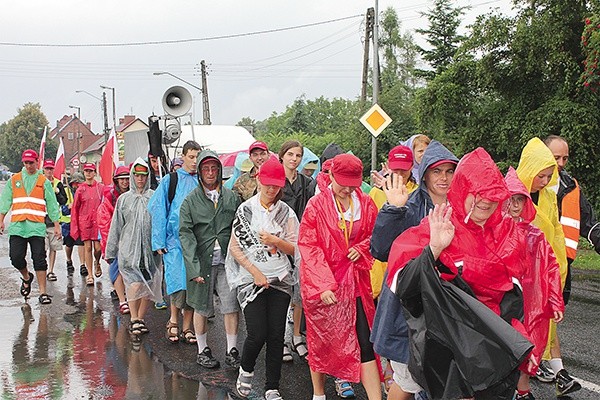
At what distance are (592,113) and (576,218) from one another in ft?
36.8

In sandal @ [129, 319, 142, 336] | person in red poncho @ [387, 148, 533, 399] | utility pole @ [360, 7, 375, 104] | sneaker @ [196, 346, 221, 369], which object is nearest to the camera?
person in red poncho @ [387, 148, 533, 399]

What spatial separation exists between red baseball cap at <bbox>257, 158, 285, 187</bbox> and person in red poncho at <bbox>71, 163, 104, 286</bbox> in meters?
6.22

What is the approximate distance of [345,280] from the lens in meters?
4.78

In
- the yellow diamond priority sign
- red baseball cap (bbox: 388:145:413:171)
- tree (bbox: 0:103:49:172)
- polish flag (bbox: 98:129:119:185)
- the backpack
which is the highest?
tree (bbox: 0:103:49:172)

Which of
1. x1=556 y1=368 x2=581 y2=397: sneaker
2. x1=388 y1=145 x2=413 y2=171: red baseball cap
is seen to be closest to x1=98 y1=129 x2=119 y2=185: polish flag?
x1=388 y1=145 x2=413 y2=171: red baseball cap

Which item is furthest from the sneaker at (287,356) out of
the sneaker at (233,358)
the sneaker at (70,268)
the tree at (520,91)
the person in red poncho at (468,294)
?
the tree at (520,91)

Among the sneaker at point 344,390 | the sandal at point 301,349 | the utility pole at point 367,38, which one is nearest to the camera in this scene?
the sneaker at point 344,390

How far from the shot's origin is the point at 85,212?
435 inches

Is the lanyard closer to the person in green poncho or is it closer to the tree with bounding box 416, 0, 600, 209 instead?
the person in green poncho

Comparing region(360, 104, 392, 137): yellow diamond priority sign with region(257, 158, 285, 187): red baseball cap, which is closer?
region(257, 158, 285, 187): red baseball cap

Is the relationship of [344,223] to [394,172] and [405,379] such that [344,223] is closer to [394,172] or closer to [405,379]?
[394,172]

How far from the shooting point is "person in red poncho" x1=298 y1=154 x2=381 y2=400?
4.70 meters

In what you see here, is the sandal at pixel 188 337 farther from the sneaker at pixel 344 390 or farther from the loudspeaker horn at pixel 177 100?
the loudspeaker horn at pixel 177 100

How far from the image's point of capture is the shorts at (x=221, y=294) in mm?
6133
